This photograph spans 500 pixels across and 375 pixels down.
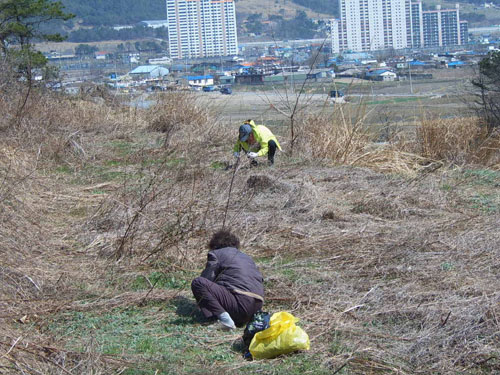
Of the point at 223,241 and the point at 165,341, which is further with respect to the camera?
the point at 223,241

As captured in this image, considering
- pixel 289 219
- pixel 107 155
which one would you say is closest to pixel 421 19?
pixel 107 155

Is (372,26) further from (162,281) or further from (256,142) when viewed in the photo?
(162,281)

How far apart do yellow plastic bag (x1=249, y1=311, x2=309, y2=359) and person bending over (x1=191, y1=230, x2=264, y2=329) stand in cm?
55

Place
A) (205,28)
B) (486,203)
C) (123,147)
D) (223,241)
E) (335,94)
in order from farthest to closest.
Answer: (205,28) → (123,147) → (335,94) → (486,203) → (223,241)

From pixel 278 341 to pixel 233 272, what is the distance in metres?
0.93

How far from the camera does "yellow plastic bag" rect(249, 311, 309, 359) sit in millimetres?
4207

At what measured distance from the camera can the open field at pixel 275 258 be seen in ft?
13.7

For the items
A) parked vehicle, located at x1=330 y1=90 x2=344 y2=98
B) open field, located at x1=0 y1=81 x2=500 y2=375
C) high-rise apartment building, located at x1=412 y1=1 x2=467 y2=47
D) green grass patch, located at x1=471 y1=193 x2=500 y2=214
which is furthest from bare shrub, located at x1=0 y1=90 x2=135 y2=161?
high-rise apartment building, located at x1=412 y1=1 x2=467 y2=47

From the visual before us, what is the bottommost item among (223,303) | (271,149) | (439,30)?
(223,303)

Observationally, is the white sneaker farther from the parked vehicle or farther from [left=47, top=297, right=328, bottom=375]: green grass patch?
the parked vehicle

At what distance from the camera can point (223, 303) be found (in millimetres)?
4879

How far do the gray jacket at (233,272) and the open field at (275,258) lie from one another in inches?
9.2

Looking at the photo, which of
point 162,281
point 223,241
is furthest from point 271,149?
point 223,241

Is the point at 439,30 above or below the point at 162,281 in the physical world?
above
